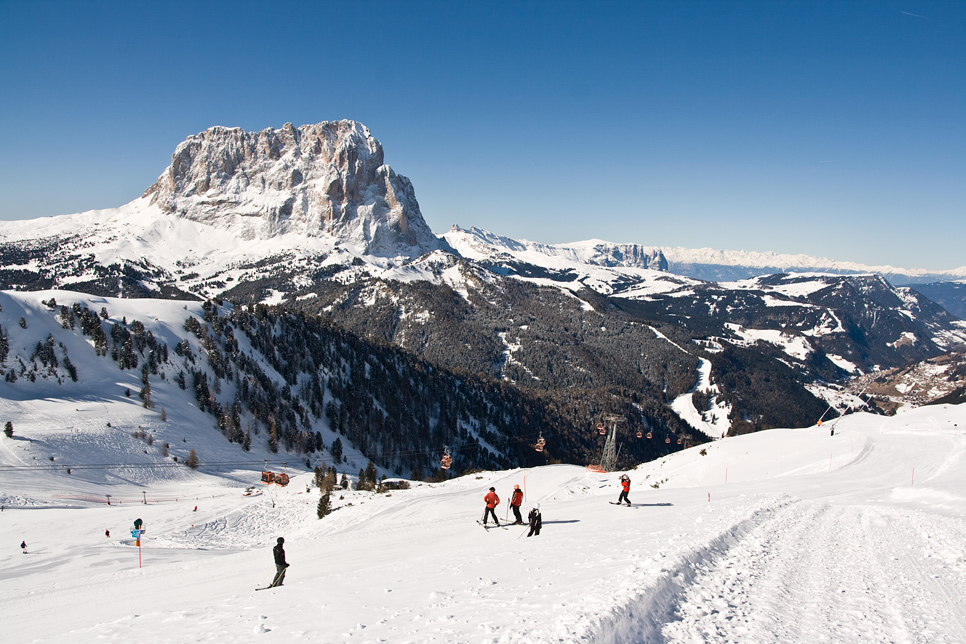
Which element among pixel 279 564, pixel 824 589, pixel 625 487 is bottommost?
pixel 625 487

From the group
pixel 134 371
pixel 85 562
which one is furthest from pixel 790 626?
pixel 134 371

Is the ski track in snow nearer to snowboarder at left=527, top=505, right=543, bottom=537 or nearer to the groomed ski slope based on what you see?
the groomed ski slope

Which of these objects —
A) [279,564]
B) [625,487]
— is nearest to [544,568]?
[279,564]

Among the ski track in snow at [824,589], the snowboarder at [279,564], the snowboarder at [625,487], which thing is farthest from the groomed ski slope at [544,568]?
the snowboarder at [625,487]

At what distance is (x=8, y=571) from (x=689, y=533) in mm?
29501

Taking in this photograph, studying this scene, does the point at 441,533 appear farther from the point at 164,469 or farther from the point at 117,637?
the point at 164,469

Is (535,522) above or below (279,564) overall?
below

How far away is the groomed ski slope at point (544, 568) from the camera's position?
987 centimetres

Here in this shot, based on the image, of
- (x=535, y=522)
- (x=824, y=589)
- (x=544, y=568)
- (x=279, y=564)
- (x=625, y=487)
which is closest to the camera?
(x=824, y=589)

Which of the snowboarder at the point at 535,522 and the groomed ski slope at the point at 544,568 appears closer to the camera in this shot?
the groomed ski slope at the point at 544,568

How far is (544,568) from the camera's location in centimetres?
1362

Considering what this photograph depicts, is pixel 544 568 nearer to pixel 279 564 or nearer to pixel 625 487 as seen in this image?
pixel 279 564

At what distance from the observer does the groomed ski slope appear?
9.87 meters

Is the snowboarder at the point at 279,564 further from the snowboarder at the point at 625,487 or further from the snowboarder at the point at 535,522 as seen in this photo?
the snowboarder at the point at 625,487
